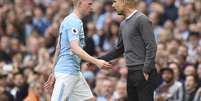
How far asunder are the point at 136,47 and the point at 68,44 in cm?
88

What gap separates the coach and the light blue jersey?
600 mm

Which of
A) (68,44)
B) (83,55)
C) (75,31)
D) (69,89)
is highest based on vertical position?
(75,31)

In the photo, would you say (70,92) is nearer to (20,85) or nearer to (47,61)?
(20,85)

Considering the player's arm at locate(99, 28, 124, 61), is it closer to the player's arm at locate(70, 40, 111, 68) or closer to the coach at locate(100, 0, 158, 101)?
the coach at locate(100, 0, 158, 101)

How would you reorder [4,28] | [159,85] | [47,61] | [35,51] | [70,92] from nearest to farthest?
[70,92] < [159,85] < [47,61] < [35,51] < [4,28]

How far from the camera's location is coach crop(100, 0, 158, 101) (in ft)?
37.1

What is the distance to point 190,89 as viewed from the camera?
15656 millimetres

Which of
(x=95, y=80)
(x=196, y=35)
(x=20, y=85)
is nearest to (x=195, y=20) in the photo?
(x=196, y=35)

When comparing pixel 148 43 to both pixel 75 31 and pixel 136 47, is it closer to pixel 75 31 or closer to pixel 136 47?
pixel 136 47

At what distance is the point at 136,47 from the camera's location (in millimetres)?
11414

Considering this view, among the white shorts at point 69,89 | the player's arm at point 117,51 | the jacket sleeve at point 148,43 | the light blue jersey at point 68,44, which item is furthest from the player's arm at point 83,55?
the player's arm at point 117,51

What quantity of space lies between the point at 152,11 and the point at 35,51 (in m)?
2.90

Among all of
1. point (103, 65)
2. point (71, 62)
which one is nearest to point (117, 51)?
point (71, 62)

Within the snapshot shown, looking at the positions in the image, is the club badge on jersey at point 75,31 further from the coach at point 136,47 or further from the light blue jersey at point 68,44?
the coach at point 136,47
